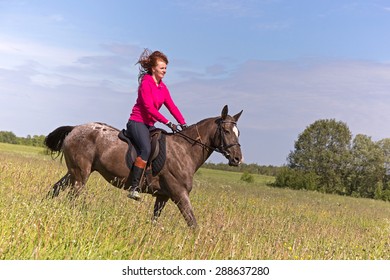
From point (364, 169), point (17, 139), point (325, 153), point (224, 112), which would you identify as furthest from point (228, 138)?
point (17, 139)

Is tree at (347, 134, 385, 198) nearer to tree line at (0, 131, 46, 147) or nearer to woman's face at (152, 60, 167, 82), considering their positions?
woman's face at (152, 60, 167, 82)

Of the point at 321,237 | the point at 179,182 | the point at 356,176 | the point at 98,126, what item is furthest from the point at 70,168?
the point at 356,176

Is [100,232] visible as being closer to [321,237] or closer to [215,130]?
[215,130]

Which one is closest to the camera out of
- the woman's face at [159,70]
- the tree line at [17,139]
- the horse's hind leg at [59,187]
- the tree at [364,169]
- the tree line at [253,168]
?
the woman's face at [159,70]

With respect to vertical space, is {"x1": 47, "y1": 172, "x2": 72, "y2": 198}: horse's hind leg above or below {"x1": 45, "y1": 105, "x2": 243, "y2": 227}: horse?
below

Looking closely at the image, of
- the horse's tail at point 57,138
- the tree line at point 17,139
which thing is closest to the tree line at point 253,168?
the tree line at point 17,139

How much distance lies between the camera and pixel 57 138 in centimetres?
988

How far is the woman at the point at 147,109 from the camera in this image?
7742mm

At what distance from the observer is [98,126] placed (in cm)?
882

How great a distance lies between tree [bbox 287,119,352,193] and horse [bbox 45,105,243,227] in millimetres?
43844

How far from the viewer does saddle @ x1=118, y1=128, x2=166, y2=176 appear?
8.02m

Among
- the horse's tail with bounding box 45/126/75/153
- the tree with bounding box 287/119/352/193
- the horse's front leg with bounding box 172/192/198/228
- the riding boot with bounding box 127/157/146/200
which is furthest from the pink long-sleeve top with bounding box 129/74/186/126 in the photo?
the tree with bounding box 287/119/352/193

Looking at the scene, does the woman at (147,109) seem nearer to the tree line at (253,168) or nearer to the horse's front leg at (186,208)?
the horse's front leg at (186,208)
